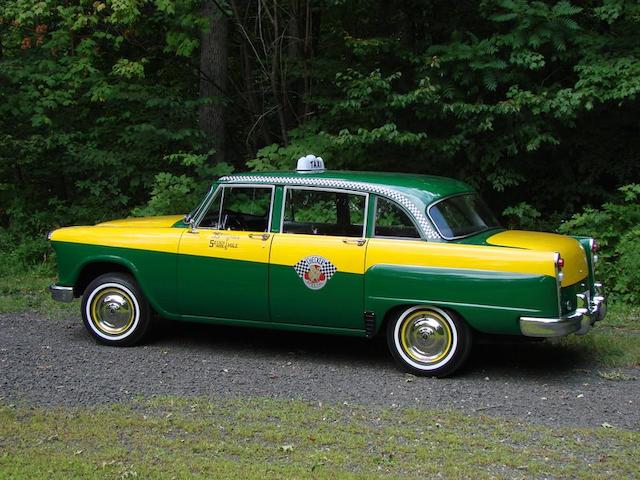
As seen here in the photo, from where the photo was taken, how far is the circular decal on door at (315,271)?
6746 mm

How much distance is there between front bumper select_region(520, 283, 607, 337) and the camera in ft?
20.0

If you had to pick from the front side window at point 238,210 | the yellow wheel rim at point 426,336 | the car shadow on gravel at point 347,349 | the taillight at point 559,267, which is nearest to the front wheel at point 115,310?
the car shadow on gravel at point 347,349

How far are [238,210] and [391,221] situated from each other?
1.49m

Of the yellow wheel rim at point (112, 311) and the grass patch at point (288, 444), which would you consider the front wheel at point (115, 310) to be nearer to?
the yellow wheel rim at point (112, 311)

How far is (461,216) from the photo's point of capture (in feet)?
22.7

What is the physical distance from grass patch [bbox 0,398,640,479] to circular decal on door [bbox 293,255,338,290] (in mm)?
1266

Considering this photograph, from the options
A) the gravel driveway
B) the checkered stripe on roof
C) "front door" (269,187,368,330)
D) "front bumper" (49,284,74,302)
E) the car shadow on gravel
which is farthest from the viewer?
"front bumper" (49,284,74,302)

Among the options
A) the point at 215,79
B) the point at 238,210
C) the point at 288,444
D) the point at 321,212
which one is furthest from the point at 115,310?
the point at 215,79

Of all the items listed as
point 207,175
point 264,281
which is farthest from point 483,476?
point 207,175

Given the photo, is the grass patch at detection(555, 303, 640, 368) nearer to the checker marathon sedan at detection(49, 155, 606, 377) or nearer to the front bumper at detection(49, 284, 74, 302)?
the checker marathon sedan at detection(49, 155, 606, 377)

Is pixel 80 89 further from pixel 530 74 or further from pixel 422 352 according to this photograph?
pixel 422 352

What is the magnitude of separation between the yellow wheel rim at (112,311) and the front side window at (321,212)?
1.73 meters

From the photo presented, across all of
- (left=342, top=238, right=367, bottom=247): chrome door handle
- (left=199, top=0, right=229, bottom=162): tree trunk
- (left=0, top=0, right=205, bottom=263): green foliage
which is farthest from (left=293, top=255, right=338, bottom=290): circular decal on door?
(left=199, top=0, right=229, bottom=162): tree trunk

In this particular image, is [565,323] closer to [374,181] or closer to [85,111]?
[374,181]
